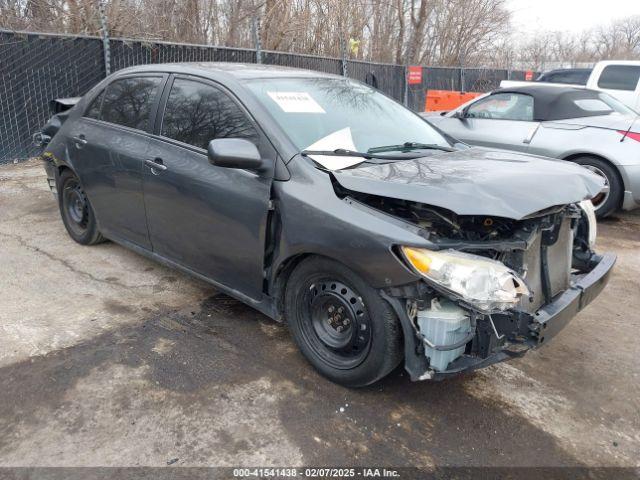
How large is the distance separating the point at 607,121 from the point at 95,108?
229 inches

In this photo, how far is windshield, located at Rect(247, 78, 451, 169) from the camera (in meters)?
3.26

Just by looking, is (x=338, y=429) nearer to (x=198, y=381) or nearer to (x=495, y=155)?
(x=198, y=381)

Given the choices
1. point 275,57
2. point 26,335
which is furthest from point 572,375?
point 275,57

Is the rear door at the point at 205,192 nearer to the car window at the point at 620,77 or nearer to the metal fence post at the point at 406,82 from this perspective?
the car window at the point at 620,77

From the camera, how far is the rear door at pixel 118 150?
400cm

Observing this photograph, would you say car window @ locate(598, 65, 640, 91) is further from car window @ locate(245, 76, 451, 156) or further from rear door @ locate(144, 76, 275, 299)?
rear door @ locate(144, 76, 275, 299)

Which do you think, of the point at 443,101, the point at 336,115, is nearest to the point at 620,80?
the point at 443,101

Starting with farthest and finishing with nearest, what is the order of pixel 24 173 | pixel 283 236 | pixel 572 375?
pixel 24 173
pixel 572 375
pixel 283 236

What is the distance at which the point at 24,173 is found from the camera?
26.6 feet

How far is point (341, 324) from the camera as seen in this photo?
2.91 m

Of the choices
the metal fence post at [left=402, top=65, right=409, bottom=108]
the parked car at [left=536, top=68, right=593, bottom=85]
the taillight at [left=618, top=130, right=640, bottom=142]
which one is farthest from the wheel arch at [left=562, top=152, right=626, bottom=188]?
the metal fence post at [left=402, top=65, right=409, bottom=108]

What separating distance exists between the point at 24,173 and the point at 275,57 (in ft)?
20.0

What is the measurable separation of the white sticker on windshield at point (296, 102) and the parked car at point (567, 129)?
3933 mm

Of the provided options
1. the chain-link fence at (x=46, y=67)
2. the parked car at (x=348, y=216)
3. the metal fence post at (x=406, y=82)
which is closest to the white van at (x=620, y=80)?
the chain-link fence at (x=46, y=67)
